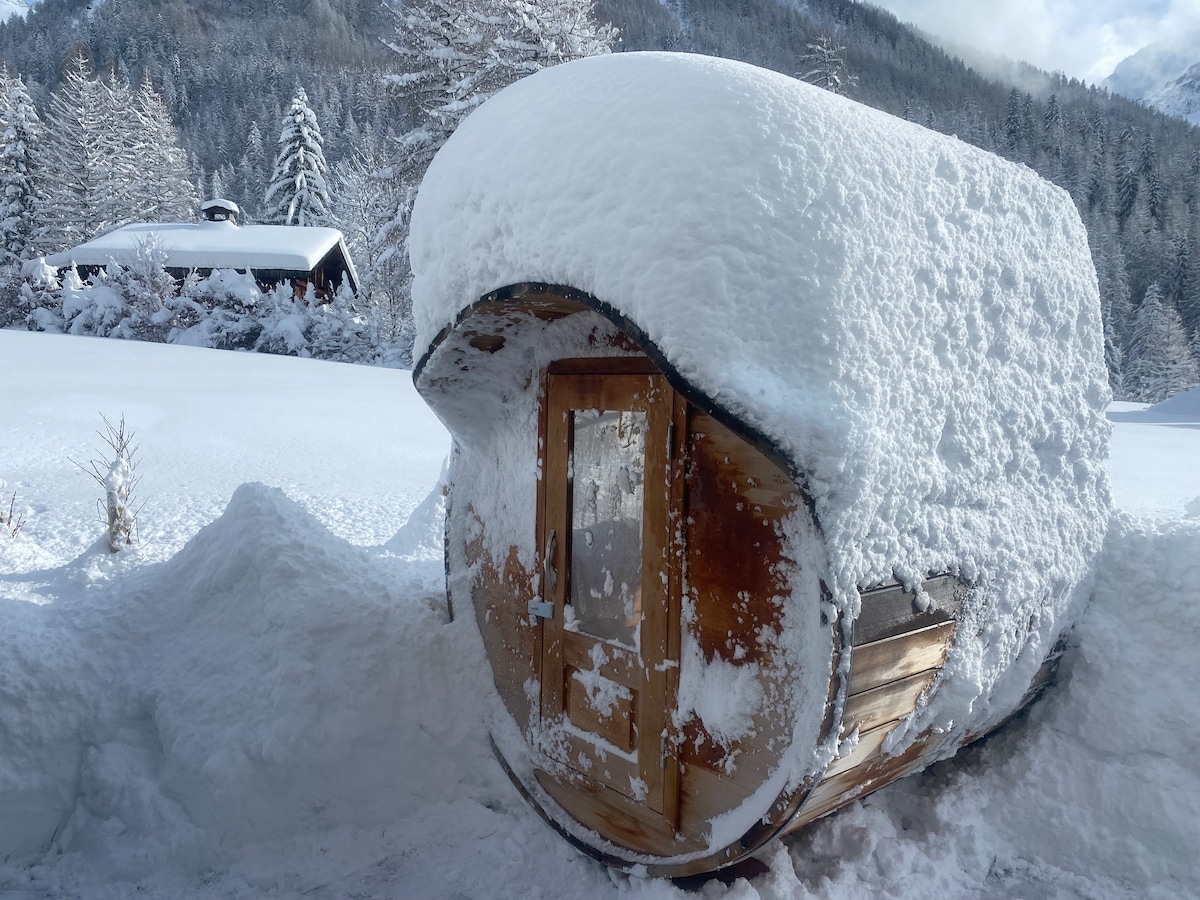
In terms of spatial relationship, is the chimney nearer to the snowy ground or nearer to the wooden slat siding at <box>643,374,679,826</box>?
the snowy ground

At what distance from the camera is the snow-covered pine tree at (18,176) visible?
3162cm

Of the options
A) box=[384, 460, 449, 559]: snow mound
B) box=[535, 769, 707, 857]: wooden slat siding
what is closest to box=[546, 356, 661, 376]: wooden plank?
box=[535, 769, 707, 857]: wooden slat siding

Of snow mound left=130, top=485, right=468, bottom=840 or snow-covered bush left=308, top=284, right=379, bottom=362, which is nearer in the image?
snow mound left=130, top=485, right=468, bottom=840

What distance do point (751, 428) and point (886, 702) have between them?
3.71 ft

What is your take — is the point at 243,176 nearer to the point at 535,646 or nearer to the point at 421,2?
the point at 421,2

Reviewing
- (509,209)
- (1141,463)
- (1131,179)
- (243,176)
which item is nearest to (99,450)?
(509,209)

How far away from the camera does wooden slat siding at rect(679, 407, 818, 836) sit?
7.97 feet

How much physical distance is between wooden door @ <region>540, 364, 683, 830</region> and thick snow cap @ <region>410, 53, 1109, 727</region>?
0.66 m

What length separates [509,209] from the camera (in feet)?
8.46

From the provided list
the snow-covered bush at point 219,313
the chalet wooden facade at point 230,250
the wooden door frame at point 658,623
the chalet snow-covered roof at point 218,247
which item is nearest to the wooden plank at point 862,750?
the wooden door frame at point 658,623

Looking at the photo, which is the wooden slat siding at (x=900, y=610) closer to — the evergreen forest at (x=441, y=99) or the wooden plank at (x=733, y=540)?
the wooden plank at (x=733, y=540)

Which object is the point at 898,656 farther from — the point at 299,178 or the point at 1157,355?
the point at 1157,355

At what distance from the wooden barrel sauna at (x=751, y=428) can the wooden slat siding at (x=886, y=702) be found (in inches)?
0.6

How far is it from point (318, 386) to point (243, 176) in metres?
52.5
